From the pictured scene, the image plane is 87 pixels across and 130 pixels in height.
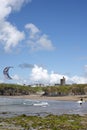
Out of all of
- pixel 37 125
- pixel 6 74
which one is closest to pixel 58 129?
pixel 37 125

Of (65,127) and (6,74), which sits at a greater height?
(6,74)

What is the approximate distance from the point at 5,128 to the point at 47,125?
639 centimetres

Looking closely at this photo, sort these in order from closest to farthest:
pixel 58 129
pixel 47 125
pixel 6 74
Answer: pixel 58 129
pixel 47 125
pixel 6 74

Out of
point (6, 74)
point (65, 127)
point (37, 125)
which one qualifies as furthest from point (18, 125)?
point (6, 74)

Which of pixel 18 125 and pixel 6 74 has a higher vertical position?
pixel 6 74

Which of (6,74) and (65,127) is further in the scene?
(6,74)

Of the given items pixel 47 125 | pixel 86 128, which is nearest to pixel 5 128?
pixel 47 125

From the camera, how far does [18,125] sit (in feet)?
153

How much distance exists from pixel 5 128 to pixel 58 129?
642 centimetres

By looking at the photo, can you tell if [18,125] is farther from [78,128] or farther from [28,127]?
[78,128]

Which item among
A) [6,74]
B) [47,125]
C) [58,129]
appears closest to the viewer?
[58,129]

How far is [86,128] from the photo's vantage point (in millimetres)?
43375

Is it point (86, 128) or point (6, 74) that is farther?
point (6, 74)

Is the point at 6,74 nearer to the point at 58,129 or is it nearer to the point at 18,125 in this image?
the point at 18,125
